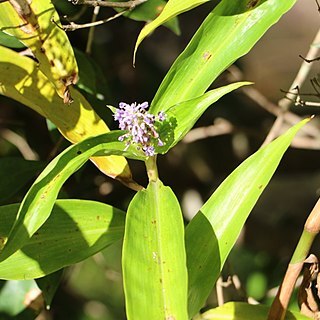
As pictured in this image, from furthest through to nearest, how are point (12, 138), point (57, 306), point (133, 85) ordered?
1. point (57, 306)
2. point (133, 85)
3. point (12, 138)

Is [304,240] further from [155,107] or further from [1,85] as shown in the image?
[1,85]

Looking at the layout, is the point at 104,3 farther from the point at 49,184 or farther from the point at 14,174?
the point at 14,174

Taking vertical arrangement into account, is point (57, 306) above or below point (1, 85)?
below

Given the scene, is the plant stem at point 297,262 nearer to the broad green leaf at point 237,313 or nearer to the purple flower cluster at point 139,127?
the broad green leaf at point 237,313

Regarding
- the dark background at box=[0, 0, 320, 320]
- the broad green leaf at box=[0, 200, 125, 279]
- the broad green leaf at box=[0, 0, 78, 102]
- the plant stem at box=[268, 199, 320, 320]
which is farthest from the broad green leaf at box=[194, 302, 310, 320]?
the dark background at box=[0, 0, 320, 320]

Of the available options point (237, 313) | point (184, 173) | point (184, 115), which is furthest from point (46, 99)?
point (184, 173)

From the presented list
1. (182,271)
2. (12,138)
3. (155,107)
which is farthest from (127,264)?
(12,138)

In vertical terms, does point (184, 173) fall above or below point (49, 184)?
below

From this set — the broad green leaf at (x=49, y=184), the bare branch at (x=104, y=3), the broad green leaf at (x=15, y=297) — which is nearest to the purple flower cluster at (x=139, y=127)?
the broad green leaf at (x=49, y=184)
